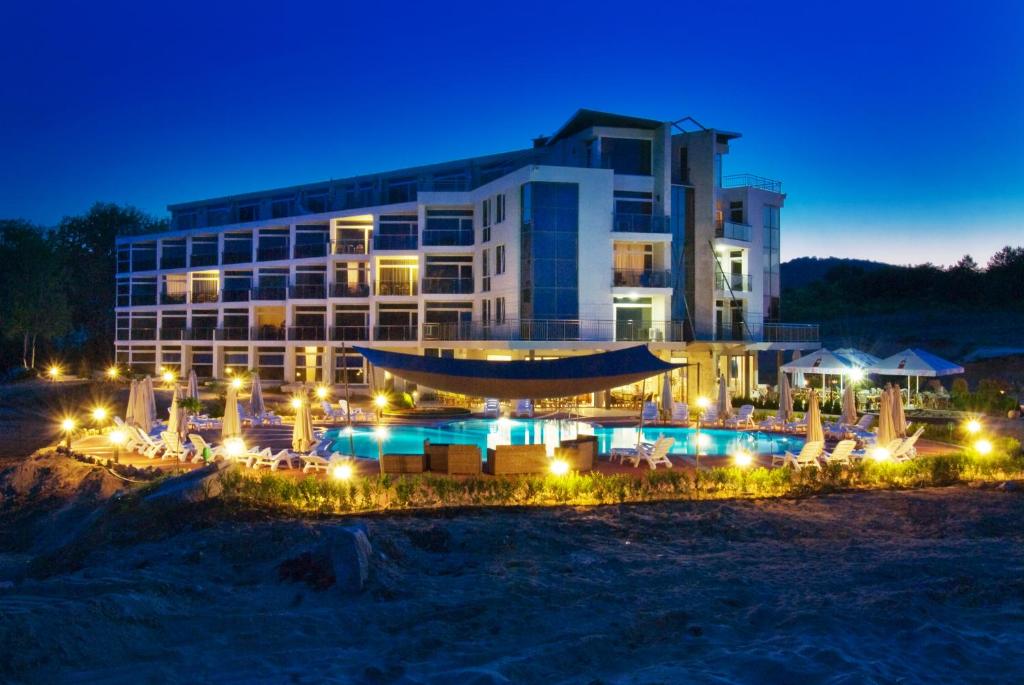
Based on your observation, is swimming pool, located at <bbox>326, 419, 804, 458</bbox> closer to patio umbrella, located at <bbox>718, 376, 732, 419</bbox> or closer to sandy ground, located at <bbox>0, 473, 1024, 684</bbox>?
patio umbrella, located at <bbox>718, 376, 732, 419</bbox>

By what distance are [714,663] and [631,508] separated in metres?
6.04

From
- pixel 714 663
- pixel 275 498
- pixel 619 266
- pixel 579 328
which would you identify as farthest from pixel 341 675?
pixel 619 266

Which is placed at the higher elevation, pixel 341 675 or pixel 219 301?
pixel 219 301

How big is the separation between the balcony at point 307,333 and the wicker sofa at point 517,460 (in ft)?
95.9

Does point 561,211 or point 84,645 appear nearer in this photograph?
point 84,645

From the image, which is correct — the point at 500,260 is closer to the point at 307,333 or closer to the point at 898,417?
the point at 307,333

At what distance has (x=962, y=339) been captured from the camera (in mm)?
61094

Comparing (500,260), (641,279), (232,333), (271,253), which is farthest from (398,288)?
(641,279)

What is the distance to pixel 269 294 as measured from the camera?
1821 inches

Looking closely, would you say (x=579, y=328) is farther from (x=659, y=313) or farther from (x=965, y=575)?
(x=965, y=575)

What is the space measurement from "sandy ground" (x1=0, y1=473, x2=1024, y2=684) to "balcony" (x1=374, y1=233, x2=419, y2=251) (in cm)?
2795

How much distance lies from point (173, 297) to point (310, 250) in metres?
10.9

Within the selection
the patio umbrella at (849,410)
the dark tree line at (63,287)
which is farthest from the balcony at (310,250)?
the patio umbrella at (849,410)

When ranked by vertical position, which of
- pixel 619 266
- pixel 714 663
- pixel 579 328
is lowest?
pixel 714 663
